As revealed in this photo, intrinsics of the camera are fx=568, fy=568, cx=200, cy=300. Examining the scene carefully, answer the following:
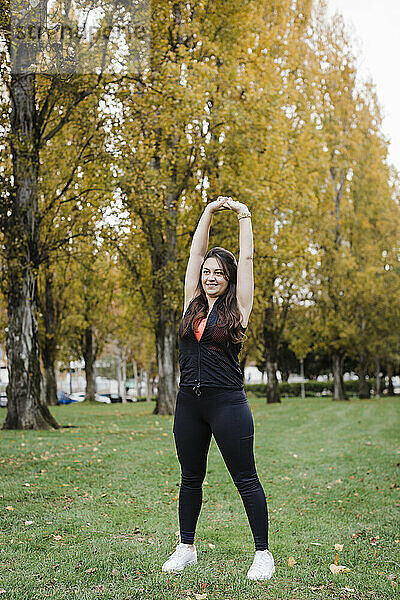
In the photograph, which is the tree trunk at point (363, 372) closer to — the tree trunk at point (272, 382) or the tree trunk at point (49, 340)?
the tree trunk at point (272, 382)

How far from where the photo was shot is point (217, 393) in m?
3.68

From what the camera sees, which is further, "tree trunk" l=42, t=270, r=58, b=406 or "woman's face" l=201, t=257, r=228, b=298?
"tree trunk" l=42, t=270, r=58, b=406

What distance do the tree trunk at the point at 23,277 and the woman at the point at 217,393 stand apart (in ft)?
28.9

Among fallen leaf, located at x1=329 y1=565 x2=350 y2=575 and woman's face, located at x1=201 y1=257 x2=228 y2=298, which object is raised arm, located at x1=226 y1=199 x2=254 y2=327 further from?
fallen leaf, located at x1=329 y1=565 x2=350 y2=575

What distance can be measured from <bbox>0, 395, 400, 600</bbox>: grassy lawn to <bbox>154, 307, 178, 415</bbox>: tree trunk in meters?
7.65

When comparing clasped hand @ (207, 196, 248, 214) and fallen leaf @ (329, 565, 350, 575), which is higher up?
clasped hand @ (207, 196, 248, 214)

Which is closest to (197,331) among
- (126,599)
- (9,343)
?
(126,599)

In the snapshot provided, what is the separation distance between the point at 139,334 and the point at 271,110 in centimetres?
2123

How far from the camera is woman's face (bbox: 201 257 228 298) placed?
3.90 metres

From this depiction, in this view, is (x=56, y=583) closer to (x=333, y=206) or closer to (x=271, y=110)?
(x=271, y=110)

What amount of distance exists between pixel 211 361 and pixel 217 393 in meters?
0.21

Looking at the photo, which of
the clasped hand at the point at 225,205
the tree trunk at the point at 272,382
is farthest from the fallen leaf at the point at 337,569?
the tree trunk at the point at 272,382

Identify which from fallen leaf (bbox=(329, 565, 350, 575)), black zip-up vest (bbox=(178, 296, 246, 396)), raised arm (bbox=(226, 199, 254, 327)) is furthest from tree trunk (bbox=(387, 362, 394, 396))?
black zip-up vest (bbox=(178, 296, 246, 396))

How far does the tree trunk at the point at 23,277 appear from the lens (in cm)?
1192
